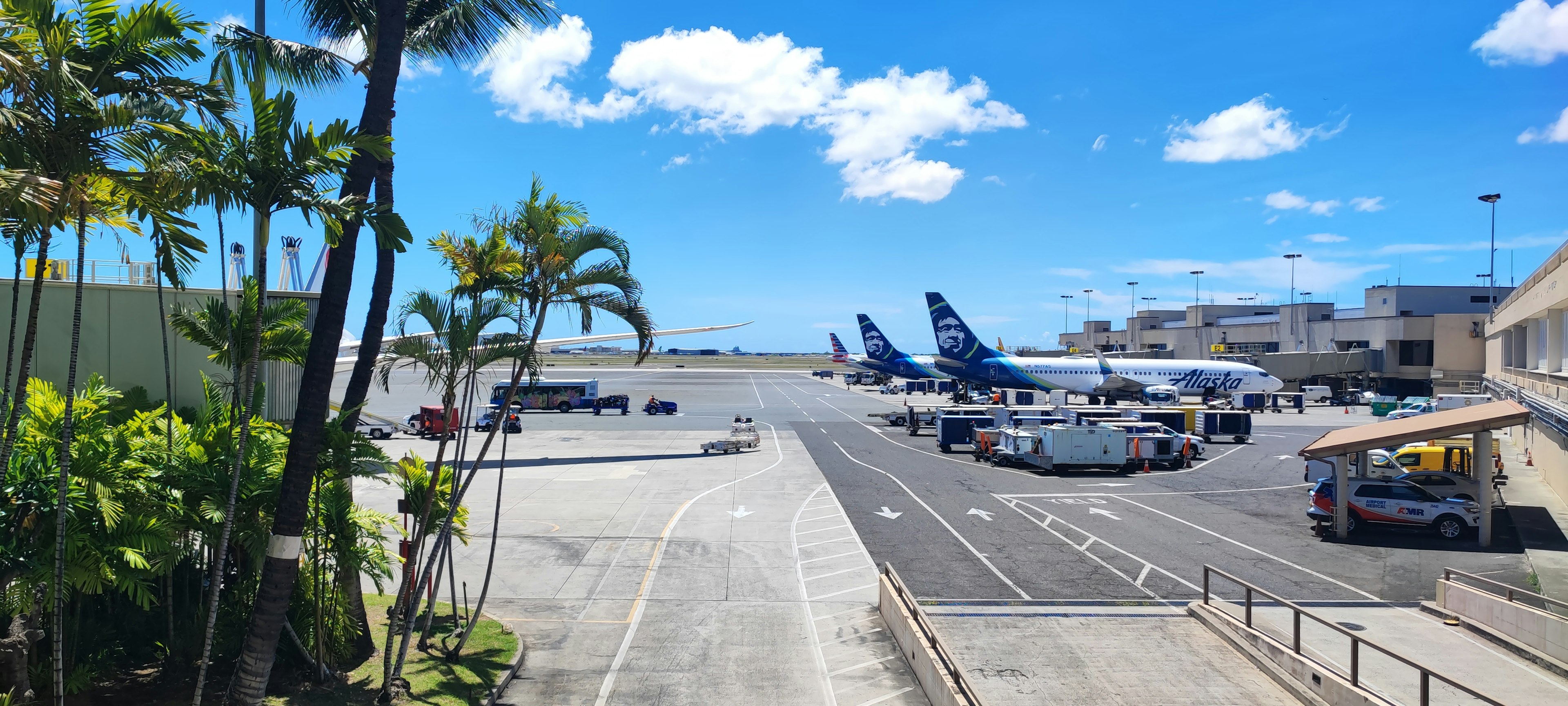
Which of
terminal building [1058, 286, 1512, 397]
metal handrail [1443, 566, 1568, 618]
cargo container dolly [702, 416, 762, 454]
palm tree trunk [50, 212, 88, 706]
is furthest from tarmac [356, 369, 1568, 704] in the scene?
terminal building [1058, 286, 1512, 397]

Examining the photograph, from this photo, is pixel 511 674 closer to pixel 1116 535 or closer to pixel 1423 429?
pixel 1116 535

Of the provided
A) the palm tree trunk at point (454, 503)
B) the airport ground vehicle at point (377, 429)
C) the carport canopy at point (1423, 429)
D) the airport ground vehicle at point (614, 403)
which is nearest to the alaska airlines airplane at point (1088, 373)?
the airport ground vehicle at point (614, 403)

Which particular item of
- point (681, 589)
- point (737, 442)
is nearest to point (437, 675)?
point (681, 589)

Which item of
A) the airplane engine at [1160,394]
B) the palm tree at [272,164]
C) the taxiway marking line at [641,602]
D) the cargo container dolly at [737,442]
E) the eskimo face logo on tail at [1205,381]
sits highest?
the palm tree at [272,164]

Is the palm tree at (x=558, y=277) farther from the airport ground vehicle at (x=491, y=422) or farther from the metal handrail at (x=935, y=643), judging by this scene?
the airport ground vehicle at (x=491, y=422)

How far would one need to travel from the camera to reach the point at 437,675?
38.6ft

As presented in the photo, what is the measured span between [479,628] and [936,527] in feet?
45.3

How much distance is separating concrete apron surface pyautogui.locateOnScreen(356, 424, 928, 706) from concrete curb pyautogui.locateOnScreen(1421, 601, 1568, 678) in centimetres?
1002

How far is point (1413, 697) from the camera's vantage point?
11.5 metres

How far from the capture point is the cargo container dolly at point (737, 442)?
41438 mm

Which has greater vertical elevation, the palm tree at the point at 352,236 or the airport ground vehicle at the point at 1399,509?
the palm tree at the point at 352,236

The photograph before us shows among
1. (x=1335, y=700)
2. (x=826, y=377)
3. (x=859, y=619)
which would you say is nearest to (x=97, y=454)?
(x=859, y=619)

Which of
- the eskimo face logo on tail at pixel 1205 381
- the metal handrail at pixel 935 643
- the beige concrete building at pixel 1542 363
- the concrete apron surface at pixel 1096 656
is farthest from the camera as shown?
the eskimo face logo on tail at pixel 1205 381

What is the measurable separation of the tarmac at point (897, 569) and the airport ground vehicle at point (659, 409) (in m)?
25.7
